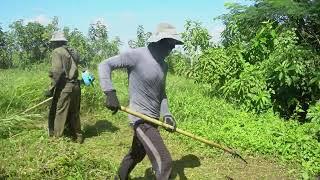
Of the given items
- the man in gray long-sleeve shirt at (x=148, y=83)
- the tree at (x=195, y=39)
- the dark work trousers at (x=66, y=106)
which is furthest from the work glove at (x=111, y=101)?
the tree at (x=195, y=39)

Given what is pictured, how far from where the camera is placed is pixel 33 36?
18.0 m

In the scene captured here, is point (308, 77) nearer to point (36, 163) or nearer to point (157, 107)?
point (157, 107)

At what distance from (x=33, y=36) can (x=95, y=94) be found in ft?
32.8

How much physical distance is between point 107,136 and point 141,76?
128 inches

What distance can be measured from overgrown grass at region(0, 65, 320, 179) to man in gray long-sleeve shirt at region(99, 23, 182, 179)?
3.56 ft

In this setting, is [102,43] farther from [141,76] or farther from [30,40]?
[141,76]

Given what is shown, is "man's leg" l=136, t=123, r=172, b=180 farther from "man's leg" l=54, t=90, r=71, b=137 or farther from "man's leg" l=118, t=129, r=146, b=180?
"man's leg" l=54, t=90, r=71, b=137

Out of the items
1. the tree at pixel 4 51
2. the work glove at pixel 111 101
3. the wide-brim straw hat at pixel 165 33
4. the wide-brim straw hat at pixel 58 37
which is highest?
the wide-brim straw hat at pixel 165 33

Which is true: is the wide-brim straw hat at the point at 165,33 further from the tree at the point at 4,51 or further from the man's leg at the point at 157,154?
the tree at the point at 4,51

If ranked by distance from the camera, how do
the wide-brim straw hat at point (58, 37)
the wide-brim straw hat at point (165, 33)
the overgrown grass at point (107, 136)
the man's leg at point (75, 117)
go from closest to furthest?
the wide-brim straw hat at point (165, 33) → the overgrown grass at point (107, 136) → the wide-brim straw hat at point (58, 37) → the man's leg at point (75, 117)

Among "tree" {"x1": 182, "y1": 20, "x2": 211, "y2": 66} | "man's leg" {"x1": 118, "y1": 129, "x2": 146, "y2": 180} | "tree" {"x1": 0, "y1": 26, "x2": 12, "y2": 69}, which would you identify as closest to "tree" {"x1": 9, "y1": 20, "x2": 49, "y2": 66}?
"tree" {"x1": 0, "y1": 26, "x2": 12, "y2": 69}

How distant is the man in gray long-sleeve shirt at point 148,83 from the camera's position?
4.24 m

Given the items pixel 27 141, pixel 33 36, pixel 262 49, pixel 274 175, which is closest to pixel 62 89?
pixel 27 141

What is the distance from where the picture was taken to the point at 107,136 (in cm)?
738
